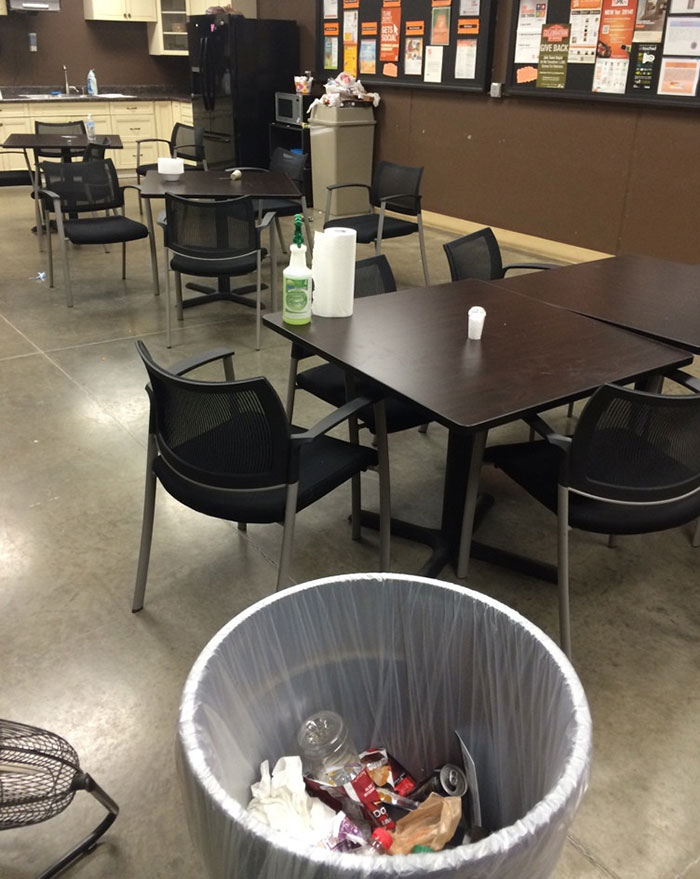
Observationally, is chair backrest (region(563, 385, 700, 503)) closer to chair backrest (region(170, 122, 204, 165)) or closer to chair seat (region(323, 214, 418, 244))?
chair seat (region(323, 214, 418, 244))

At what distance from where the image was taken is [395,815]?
1129 mm

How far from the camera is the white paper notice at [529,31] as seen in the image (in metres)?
5.18

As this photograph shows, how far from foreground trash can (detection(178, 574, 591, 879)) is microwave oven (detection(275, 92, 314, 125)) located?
21.5 feet

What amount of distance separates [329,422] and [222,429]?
0.81 feet

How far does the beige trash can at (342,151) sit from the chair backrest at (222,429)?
5.42 meters

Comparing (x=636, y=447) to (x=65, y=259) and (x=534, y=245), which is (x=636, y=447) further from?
(x=534, y=245)

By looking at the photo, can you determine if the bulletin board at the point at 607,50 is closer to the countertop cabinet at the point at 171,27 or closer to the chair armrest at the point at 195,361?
the chair armrest at the point at 195,361

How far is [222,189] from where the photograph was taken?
4082mm

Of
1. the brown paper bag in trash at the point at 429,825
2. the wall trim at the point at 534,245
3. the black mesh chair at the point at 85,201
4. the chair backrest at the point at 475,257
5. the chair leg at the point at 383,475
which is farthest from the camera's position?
the wall trim at the point at 534,245

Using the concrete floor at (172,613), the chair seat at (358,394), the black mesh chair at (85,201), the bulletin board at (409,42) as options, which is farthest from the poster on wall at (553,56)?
the chair seat at (358,394)

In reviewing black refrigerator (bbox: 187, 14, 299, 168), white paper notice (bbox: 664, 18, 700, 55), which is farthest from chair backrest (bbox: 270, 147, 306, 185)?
white paper notice (bbox: 664, 18, 700, 55)

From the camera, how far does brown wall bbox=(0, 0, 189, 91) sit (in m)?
7.95

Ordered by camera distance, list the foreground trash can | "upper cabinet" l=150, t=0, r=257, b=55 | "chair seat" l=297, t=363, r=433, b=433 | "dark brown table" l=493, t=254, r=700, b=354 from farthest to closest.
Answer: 1. "upper cabinet" l=150, t=0, r=257, b=55
2. "chair seat" l=297, t=363, r=433, b=433
3. "dark brown table" l=493, t=254, r=700, b=354
4. the foreground trash can

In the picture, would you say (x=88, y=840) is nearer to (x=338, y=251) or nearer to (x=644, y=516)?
(x=644, y=516)
